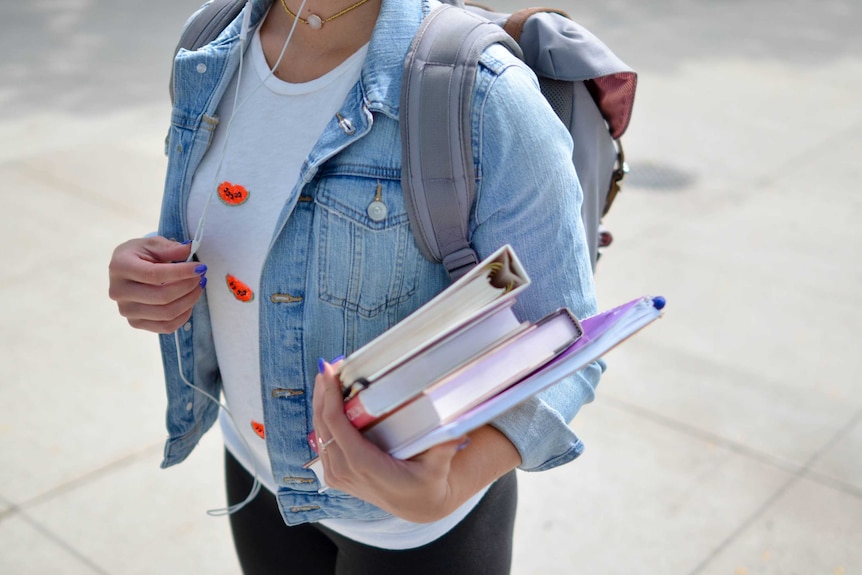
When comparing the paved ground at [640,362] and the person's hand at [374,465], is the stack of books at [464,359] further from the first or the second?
the paved ground at [640,362]

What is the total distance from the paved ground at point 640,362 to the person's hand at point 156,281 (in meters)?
1.76

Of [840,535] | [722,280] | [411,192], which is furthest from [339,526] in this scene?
[722,280]

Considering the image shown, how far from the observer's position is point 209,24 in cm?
164

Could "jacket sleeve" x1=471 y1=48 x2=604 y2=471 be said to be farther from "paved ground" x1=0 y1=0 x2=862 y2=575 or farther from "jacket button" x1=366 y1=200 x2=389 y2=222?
"paved ground" x1=0 y1=0 x2=862 y2=575

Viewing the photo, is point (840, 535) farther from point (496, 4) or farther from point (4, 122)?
point (496, 4)

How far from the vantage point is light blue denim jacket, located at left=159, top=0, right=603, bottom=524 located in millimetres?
1247

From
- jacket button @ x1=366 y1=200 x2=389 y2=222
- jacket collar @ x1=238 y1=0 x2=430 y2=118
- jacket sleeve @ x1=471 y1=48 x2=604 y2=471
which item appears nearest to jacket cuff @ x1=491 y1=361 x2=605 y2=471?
jacket sleeve @ x1=471 y1=48 x2=604 y2=471

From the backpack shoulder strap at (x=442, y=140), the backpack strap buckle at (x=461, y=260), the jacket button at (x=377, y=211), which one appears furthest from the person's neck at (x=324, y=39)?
the backpack strap buckle at (x=461, y=260)

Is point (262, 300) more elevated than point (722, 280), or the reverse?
point (262, 300)

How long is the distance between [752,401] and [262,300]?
9.38ft

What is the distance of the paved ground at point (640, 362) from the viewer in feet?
10.3

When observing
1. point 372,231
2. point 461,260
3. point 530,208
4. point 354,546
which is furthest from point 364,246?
point 354,546

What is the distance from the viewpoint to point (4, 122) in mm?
6410

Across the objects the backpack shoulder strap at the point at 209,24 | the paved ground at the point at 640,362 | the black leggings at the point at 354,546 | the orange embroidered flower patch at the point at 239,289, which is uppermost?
the backpack shoulder strap at the point at 209,24
